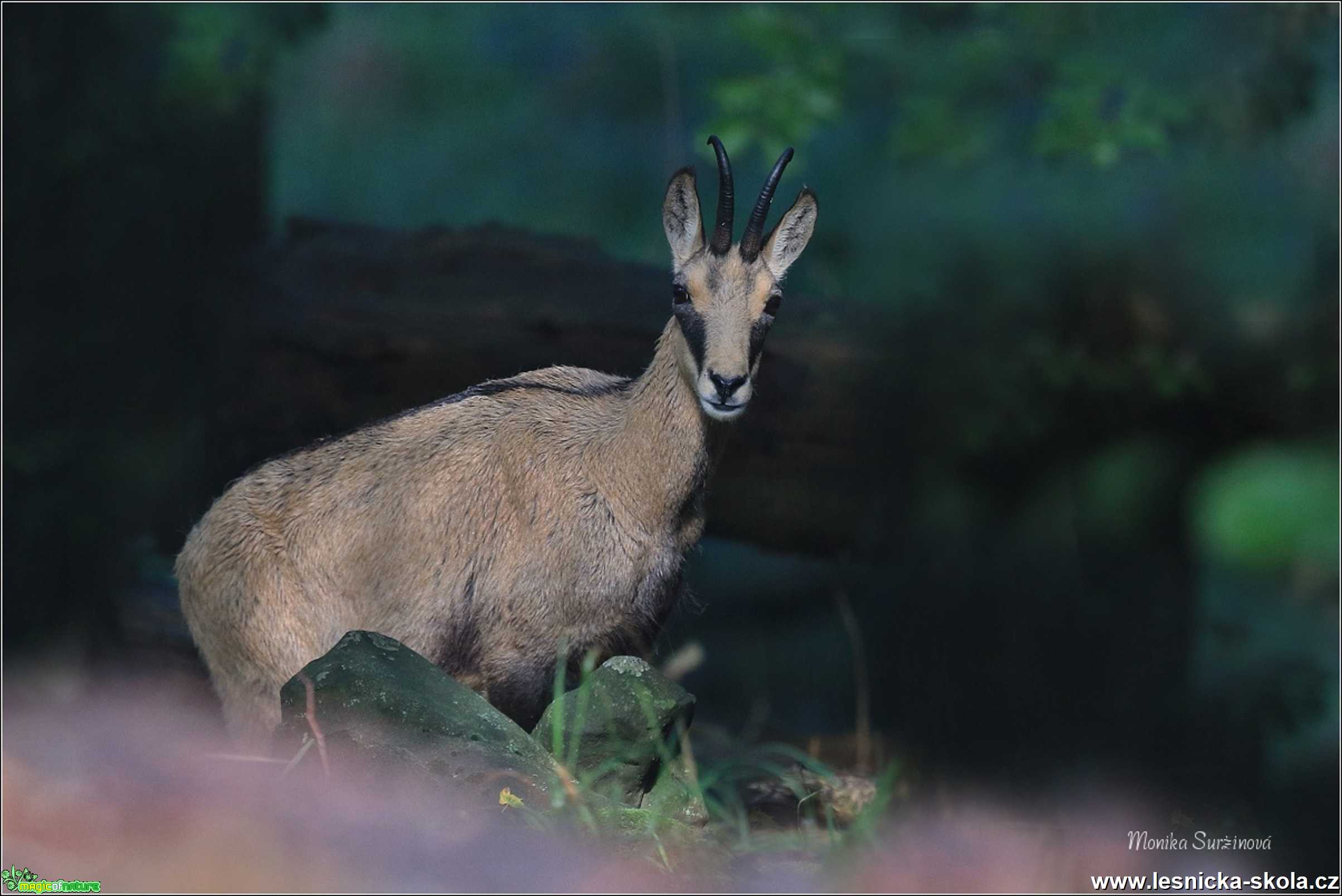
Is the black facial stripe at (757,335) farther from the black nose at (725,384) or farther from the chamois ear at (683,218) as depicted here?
the chamois ear at (683,218)

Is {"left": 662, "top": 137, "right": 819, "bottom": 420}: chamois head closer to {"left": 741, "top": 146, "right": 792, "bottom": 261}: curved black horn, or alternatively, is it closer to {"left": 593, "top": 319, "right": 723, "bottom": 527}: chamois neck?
{"left": 741, "top": 146, "right": 792, "bottom": 261}: curved black horn

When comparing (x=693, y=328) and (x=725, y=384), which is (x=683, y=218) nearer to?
(x=693, y=328)

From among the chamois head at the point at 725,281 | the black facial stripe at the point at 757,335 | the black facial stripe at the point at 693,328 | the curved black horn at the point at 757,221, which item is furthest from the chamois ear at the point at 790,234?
the black facial stripe at the point at 693,328

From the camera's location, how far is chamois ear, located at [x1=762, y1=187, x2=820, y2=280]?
189 inches

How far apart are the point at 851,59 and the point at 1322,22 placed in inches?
109

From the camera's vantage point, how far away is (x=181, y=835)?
10.2 feet

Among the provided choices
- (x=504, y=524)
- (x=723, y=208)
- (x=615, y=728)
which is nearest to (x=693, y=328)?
(x=723, y=208)

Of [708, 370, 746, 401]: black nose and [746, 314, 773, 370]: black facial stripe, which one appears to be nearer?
[708, 370, 746, 401]: black nose

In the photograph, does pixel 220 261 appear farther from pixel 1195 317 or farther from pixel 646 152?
pixel 1195 317

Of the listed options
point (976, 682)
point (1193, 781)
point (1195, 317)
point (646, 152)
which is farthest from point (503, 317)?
point (1193, 781)

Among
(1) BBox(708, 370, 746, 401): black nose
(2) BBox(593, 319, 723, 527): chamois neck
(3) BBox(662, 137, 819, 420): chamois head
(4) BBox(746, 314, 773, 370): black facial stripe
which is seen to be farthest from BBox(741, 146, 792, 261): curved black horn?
(1) BBox(708, 370, 746, 401): black nose

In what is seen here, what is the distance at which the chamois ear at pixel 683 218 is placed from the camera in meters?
4.81

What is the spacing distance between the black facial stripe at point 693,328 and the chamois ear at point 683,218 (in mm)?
242

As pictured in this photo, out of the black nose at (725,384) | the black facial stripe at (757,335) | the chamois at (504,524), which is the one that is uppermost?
the black facial stripe at (757,335)
